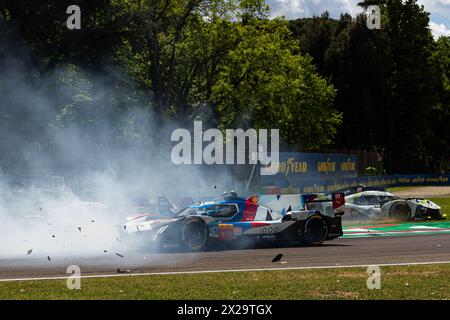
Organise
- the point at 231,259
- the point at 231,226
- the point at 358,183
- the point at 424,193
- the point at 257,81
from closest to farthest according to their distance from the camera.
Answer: the point at 231,259, the point at 231,226, the point at 358,183, the point at 257,81, the point at 424,193

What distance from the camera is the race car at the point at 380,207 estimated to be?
26859mm

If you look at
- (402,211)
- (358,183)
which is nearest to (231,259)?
(402,211)

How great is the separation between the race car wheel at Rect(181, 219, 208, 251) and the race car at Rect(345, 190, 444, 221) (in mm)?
9644

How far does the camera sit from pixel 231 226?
18.5m

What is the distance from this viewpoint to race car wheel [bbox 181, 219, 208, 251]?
1797 centimetres

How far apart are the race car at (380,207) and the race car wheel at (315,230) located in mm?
7081

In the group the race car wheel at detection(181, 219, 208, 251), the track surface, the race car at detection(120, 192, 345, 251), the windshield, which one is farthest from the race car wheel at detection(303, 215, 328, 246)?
the windshield

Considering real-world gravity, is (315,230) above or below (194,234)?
below

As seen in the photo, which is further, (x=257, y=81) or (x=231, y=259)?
(x=257, y=81)

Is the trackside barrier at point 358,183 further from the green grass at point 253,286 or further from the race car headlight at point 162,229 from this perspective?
the green grass at point 253,286

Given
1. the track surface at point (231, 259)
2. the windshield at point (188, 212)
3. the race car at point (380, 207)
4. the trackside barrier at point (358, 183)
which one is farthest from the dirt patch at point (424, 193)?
the windshield at point (188, 212)

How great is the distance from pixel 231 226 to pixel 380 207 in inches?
394

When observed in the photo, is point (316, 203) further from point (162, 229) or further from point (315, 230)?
point (162, 229)
